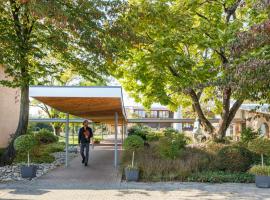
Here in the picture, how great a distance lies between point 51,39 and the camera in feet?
48.5

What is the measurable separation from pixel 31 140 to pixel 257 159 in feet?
27.6

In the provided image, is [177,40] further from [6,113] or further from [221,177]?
[6,113]

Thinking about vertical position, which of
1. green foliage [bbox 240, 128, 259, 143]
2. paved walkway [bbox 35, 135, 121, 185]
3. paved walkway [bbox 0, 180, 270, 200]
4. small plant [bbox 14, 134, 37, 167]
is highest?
green foliage [bbox 240, 128, 259, 143]

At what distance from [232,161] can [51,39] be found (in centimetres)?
833

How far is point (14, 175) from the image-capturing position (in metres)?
13.0

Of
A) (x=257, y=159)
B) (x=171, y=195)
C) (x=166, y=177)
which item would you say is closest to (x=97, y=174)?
(x=166, y=177)

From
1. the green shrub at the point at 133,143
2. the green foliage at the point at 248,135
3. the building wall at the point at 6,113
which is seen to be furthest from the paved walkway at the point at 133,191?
the building wall at the point at 6,113

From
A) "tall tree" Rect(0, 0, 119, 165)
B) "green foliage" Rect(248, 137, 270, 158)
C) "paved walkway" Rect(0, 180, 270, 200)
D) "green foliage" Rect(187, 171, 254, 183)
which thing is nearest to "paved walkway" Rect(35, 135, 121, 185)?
"paved walkway" Rect(0, 180, 270, 200)

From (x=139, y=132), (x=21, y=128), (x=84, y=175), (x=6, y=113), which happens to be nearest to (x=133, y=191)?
(x=84, y=175)

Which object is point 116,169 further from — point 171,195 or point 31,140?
point 171,195

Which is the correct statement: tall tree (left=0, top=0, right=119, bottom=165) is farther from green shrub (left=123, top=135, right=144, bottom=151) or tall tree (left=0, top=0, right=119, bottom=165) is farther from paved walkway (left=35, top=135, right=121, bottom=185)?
green shrub (left=123, top=135, right=144, bottom=151)

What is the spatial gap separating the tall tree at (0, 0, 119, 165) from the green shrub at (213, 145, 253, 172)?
18.7ft

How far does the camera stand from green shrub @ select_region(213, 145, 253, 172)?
13.1 metres

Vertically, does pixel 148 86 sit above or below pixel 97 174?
above
